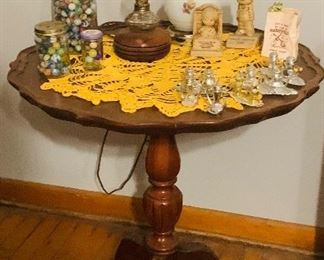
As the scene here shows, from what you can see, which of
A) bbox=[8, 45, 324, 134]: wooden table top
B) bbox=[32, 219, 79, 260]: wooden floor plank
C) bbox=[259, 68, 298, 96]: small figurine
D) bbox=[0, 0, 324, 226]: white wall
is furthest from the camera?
bbox=[32, 219, 79, 260]: wooden floor plank

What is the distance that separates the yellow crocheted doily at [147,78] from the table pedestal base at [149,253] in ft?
1.67

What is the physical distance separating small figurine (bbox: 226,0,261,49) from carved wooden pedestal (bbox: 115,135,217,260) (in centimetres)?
29

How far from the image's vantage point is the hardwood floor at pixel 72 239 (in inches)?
78.2

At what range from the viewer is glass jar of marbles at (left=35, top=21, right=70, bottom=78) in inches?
57.7

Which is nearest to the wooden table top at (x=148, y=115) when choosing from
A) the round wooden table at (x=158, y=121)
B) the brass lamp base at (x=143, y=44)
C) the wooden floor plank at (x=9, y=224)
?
the round wooden table at (x=158, y=121)

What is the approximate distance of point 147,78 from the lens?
145 cm

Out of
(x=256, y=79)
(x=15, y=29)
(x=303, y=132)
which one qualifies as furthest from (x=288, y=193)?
(x=15, y=29)

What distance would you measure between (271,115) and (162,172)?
0.36 metres

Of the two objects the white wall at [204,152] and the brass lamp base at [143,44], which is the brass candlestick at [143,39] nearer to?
the brass lamp base at [143,44]

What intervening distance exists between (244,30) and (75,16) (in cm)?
42

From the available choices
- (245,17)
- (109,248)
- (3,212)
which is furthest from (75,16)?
(3,212)

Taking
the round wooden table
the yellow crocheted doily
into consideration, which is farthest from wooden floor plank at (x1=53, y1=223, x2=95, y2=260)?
the yellow crocheted doily

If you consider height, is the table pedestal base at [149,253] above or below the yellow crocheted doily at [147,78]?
below

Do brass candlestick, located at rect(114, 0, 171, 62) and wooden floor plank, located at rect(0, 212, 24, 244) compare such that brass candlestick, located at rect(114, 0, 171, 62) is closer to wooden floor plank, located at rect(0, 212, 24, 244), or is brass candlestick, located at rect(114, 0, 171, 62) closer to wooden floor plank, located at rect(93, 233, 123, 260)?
wooden floor plank, located at rect(93, 233, 123, 260)
